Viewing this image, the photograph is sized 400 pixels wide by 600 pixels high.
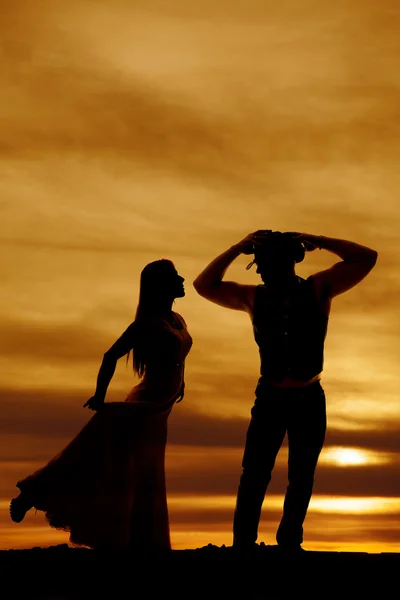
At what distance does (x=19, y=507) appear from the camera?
36.6ft

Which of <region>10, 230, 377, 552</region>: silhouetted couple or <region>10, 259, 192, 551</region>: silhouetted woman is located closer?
<region>10, 230, 377, 552</region>: silhouetted couple

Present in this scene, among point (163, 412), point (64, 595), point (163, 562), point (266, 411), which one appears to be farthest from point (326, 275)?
point (64, 595)

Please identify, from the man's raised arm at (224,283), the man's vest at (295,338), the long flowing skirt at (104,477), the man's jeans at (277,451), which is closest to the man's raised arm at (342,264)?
the man's vest at (295,338)

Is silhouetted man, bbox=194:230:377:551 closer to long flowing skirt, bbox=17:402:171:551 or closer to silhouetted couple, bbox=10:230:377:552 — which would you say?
silhouetted couple, bbox=10:230:377:552

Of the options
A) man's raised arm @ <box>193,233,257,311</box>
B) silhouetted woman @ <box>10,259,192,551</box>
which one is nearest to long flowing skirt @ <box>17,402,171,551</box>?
silhouetted woman @ <box>10,259,192,551</box>

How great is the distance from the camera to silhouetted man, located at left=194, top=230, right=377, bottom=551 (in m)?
10.3

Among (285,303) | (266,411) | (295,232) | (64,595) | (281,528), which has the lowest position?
(64,595)

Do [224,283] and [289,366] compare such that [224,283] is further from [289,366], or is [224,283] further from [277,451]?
[277,451]

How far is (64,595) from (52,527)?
2.35 metres

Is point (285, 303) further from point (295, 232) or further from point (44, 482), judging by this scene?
point (44, 482)

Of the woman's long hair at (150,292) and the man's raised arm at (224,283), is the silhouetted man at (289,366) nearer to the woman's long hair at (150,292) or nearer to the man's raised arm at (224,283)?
the man's raised arm at (224,283)

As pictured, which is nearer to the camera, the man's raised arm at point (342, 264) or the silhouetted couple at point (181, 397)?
the silhouetted couple at point (181, 397)

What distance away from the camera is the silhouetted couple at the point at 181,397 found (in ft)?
33.8

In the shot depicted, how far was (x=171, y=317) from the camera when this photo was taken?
37.0 ft
